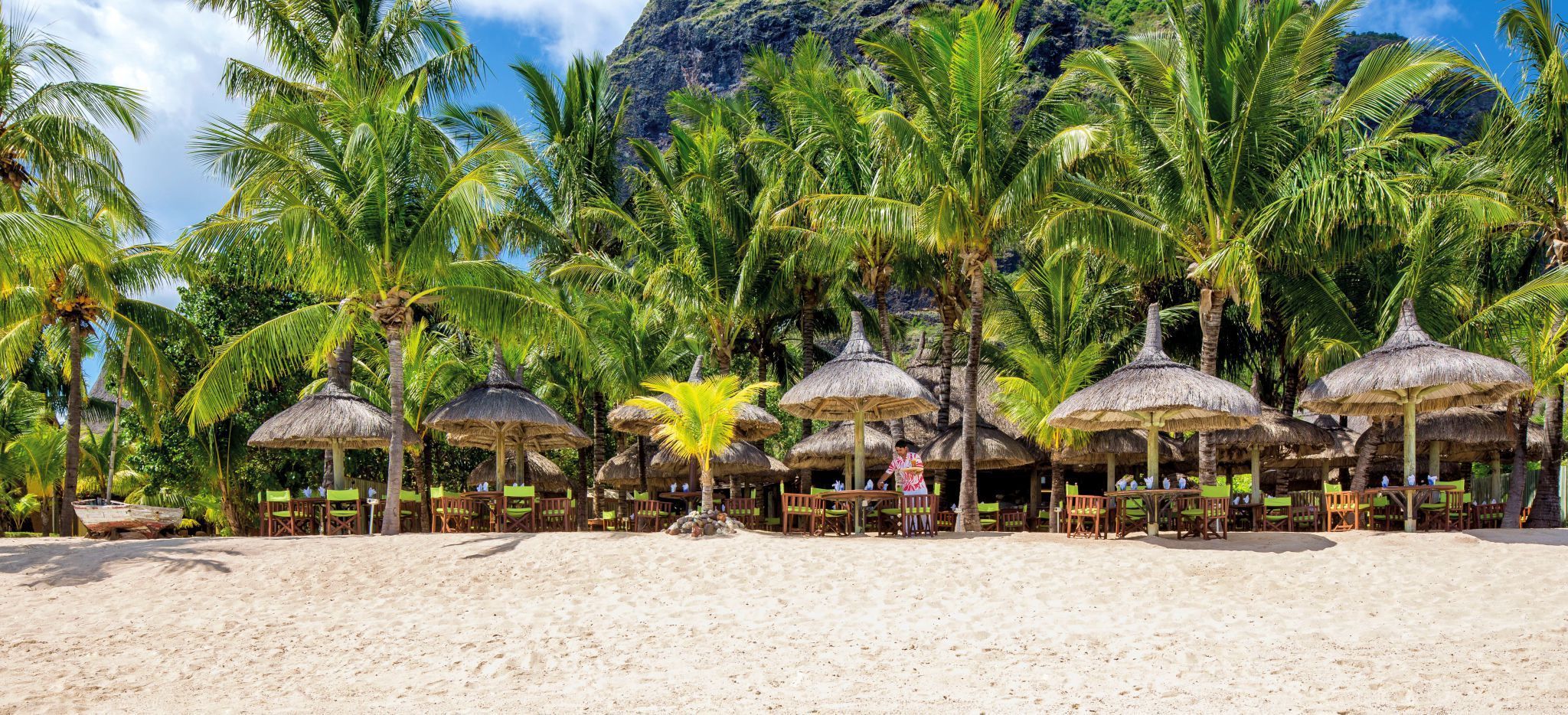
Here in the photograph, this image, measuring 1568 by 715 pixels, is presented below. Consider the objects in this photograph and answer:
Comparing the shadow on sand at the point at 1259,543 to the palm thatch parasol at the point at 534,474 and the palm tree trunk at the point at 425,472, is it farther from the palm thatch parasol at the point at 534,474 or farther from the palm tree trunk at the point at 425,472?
the palm tree trunk at the point at 425,472

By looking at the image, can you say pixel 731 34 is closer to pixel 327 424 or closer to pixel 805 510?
pixel 327 424

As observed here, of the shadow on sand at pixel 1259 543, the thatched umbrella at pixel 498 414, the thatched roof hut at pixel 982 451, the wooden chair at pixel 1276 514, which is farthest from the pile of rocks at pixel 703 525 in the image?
the wooden chair at pixel 1276 514

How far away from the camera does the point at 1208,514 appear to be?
12.9 metres

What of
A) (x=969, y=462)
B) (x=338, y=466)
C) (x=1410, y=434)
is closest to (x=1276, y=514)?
(x=1410, y=434)

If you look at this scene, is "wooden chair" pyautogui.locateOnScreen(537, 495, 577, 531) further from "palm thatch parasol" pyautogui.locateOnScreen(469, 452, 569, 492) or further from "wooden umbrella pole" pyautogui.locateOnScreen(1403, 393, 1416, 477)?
"wooden umbrella pole" pyautogui.locateOnScreen(1403, 393, 1416, 477)

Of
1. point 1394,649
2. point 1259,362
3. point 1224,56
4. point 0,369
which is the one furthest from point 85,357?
point 1259,362

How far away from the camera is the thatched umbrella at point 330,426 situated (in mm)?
14430

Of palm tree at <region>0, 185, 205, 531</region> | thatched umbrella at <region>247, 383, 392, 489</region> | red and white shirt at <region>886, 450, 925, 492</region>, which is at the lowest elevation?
red and white shirt at <region>886, 450, 925, 492</region>

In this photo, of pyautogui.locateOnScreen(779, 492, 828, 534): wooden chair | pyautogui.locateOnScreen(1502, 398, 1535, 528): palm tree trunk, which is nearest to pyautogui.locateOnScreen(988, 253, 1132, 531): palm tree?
pyautogui.locateOnScreen(779, 492, 828, 534): wooden chair

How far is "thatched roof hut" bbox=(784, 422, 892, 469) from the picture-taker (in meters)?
16.9

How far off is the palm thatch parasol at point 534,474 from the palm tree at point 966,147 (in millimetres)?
7008

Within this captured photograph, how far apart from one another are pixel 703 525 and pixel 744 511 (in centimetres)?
276

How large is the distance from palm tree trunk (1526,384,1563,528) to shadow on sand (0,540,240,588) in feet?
52.1

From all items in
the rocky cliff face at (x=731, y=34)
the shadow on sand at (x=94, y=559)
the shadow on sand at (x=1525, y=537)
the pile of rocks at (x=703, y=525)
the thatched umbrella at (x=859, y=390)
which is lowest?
the shadow on sand at (x=94, y=559)
